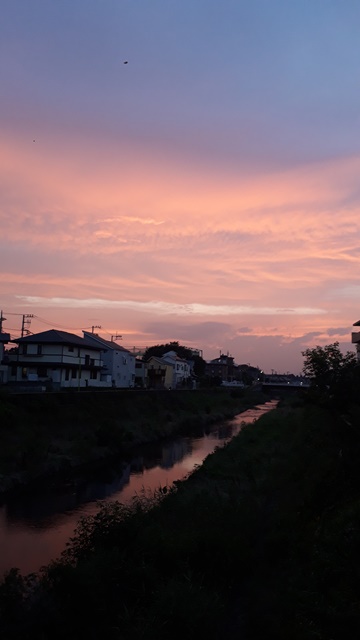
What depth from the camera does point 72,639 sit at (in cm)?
991

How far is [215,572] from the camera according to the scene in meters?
12.5

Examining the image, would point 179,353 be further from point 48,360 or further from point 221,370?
point 48,360

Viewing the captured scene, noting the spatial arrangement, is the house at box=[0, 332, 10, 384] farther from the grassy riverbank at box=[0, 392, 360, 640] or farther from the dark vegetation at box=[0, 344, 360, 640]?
the grassy riverbank at box=[0, 392, 360, 640]

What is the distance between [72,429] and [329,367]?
19.8 m

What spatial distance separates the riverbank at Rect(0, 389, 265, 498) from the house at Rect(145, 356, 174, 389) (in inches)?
1289

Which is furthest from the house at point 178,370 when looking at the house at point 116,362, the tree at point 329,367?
the tree at point 329,367

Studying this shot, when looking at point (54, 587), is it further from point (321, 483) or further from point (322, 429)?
point (322, 429)

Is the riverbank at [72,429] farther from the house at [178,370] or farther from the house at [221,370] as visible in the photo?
the house at [221,370]

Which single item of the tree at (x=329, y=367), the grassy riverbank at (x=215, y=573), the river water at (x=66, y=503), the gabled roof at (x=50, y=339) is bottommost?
the river water at (x=66, y=503)

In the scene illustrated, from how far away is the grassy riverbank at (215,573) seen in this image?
31.4 feet

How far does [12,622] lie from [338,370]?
689 inches

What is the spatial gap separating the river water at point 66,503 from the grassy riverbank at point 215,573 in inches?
135

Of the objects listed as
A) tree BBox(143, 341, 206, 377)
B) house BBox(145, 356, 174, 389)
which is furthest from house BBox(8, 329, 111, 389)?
tree BBox(143, 341, 206, 377)

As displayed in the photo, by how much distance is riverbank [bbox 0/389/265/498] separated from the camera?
27.9 m
